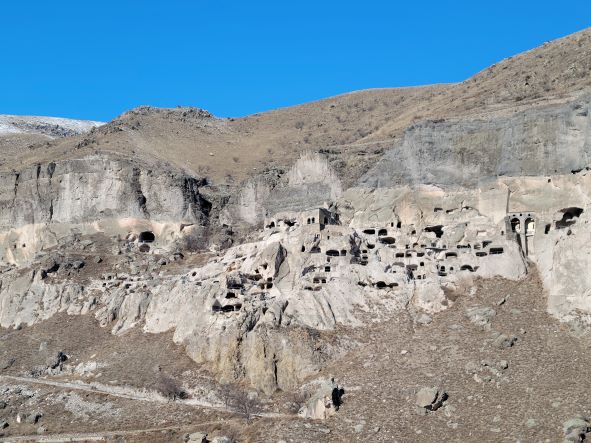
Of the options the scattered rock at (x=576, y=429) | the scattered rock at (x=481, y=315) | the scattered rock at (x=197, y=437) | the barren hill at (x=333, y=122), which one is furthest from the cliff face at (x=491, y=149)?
the scattered rock at (x=197, y=437)

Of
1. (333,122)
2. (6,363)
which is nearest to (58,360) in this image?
(6,363)

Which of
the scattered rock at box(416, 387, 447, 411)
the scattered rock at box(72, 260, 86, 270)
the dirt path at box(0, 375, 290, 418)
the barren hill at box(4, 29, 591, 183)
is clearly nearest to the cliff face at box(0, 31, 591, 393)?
the scattered rock at box(72, 260, 86, 270)

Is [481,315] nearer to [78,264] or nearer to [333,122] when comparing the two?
[78,264]

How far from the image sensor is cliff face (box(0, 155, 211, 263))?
7075 cm

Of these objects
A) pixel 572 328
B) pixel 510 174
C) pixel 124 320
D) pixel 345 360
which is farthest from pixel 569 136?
pixel 124 320

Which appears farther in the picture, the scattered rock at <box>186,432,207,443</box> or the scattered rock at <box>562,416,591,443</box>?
the scattered rock at <box>186,432,207,443</box>

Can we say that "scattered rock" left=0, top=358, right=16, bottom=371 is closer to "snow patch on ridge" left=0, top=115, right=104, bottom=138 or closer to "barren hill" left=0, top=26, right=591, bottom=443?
"barren hill" left=0, top=26, right=591, bottom=443

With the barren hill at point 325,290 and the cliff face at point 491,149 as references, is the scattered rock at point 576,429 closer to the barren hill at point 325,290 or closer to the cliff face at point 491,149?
the barren hill at point 325,290

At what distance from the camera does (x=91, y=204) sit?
7169 centimetres

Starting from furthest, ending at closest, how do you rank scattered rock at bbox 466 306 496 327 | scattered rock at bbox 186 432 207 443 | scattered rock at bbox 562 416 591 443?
scattered rock at bbox 466 306 496 327 < scattered rock at bbox 186 432 207 443 < scattered rock at bbox 562 416 591 443

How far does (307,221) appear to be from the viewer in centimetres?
5762

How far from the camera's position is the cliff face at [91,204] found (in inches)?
2785

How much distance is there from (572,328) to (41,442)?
1096 inches

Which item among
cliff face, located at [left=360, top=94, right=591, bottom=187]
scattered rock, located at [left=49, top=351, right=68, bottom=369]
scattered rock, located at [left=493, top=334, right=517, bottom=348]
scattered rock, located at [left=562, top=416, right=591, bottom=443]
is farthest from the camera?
cliff face, located at [left=360, top=94, right=591, bottom=187]
